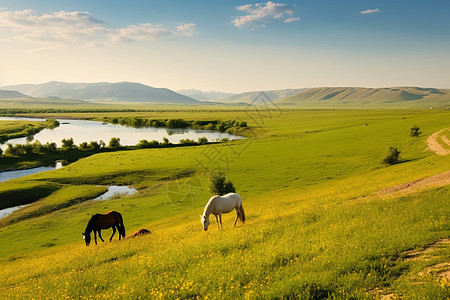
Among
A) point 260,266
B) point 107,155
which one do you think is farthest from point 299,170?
point 107,155

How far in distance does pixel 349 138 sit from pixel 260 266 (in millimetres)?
93451

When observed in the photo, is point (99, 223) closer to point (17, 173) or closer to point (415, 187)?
point (415, 187)

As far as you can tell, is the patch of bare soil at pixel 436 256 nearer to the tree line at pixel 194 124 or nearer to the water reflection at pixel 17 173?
the water reflection at pixel 17 173

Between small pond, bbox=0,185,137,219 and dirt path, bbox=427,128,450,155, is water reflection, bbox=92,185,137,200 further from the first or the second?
dirt path, bbox=427,128,450,155

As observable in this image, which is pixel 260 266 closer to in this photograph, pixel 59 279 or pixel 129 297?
pixel 129 297

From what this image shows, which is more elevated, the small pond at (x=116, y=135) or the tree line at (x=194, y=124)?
the tree line at (x=194, y=124)

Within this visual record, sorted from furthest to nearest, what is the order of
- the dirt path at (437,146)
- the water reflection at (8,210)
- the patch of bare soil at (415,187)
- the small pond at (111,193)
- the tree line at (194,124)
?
the tree line at (194,124), the dirt path at (437,146), the small pond at (111,193), the water reflection at (8,210), the patch of bare soil at (415,187)

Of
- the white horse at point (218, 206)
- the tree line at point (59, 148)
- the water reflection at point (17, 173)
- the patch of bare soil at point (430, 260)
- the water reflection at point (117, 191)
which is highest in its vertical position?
the patch of bare soil at point (430, 260)

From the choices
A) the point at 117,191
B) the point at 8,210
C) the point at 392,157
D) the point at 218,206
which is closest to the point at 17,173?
the point at 8,210

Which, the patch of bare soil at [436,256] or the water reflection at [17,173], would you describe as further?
the water reflection at [17,173]

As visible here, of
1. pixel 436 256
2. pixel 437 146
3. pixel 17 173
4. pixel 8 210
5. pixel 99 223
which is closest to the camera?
pixel 436 256

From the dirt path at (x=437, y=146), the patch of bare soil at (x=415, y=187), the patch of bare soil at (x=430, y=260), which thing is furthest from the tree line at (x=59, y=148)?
the patch of bare soil at (x=430, y=260)

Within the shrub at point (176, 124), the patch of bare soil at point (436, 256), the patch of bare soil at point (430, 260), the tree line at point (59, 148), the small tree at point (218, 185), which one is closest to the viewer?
the patch of bare soil at point (430, 260)

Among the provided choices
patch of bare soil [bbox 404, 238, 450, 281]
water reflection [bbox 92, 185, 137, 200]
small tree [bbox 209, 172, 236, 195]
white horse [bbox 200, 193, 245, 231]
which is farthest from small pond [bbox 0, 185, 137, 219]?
patch of bare soil [bbox 404, 238, 450, 281]
